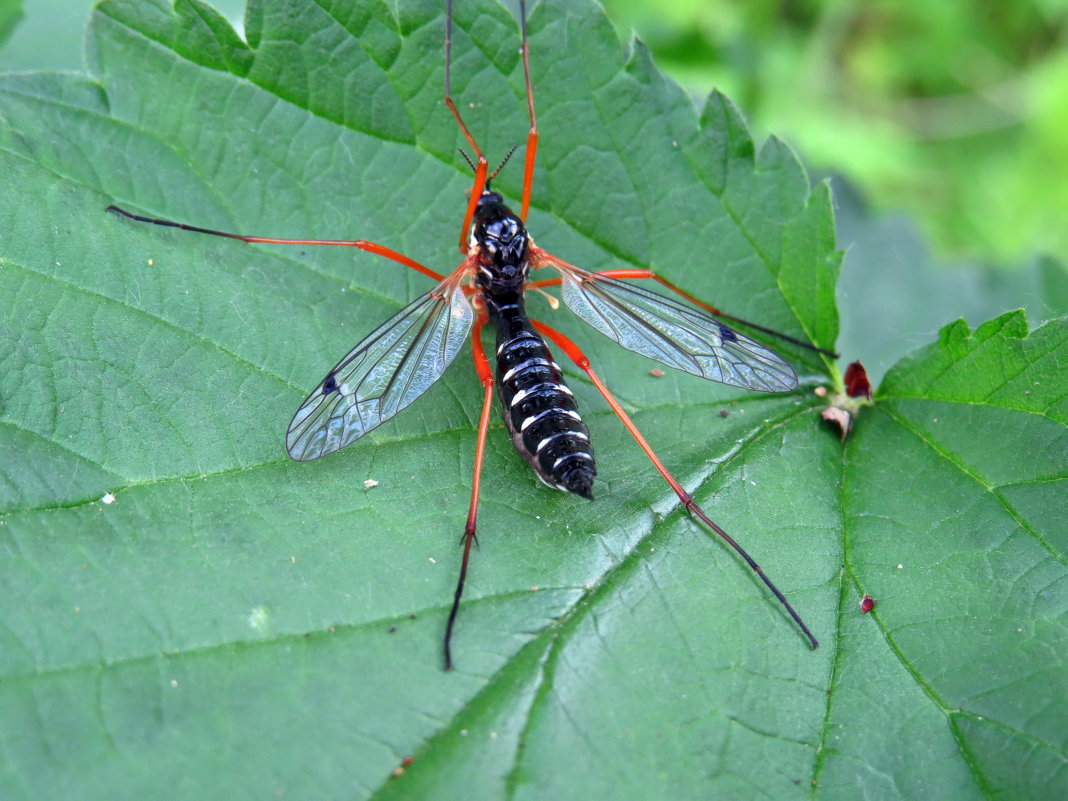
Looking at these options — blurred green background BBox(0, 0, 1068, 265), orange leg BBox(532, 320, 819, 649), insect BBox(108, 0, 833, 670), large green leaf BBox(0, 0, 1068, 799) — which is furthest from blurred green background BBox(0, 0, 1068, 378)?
orange leg BBox(532, 320, 819, 649)

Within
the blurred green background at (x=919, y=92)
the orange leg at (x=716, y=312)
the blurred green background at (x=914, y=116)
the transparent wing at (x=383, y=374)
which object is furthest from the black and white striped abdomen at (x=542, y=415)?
Answer: the blurred green background at (x=919, y=92)

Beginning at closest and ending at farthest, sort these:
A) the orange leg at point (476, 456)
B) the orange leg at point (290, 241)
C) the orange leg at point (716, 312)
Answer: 1. the orange leg at point (476, 456)
2. the orange leg at point (290, 241)
3. the orange leg at point (716, 312)

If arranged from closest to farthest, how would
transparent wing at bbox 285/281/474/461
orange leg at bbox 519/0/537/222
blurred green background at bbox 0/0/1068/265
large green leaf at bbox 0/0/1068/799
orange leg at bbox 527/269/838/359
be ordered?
large green leaf at bbox 0/0/1068/799 < transparent wing at bbox 285/281/474/461 < orange leg at bbox 519/0/537/222 < orange leg at bbox 527/269/838/359 < blurred green background at bbox 0/0/1068/265

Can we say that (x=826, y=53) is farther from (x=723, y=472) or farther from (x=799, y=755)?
(x=799, y=755)

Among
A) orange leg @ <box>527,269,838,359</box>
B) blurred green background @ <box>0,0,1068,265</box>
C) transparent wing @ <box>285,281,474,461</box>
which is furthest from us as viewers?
blurred green background @ <box>0,0,1068,265</box>

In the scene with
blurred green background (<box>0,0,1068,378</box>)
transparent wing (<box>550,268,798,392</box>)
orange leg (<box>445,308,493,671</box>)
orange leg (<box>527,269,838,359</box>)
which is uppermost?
blurred green background (<box>0,0,1068,378</box>)

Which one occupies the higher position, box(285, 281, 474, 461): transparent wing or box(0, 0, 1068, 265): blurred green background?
box(0, 0, 1068, 265): blurred green background

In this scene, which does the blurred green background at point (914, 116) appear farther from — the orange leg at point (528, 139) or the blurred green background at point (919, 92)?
the orange leg at point (528, 139)

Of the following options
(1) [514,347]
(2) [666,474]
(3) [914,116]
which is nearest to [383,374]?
(1) [514,347]

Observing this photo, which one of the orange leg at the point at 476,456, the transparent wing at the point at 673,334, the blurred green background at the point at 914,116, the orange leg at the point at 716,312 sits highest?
the blurred green background at the point at 914,116

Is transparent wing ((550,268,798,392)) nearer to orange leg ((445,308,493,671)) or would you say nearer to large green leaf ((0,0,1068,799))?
large green leaf ((0,0,1068,799))
